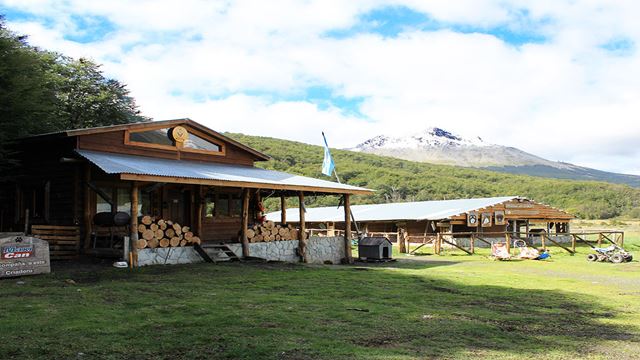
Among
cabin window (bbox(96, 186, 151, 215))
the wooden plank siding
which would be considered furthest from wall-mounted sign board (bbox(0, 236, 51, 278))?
the wooden plank siding

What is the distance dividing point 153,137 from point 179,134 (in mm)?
928

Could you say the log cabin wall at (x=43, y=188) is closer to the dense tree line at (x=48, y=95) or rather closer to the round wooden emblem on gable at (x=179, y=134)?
the dense tree line at (x=48, y=95)

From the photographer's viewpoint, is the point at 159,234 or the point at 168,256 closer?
the point at 159,234

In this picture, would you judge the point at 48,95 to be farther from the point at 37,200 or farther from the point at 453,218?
the point at 453,218

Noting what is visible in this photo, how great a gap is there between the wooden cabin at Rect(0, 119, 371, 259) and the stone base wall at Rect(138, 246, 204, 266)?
60cm

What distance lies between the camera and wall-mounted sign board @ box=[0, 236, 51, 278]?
41.0 ft

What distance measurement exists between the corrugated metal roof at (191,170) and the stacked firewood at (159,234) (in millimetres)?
1529

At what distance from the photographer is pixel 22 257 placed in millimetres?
12797

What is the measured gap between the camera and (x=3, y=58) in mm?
18312

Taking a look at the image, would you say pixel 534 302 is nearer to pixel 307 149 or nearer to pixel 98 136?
pixel 98 136

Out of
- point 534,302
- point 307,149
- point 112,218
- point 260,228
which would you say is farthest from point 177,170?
point 307,149

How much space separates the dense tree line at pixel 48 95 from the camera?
59.3 ft

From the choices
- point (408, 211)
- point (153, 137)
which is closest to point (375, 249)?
point (153, 137)

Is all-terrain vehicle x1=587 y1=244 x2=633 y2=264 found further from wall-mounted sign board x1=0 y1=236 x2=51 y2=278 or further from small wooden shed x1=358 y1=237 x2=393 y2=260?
wall-mounted sign board x1=0 y1=236 x2=51 y2=278
